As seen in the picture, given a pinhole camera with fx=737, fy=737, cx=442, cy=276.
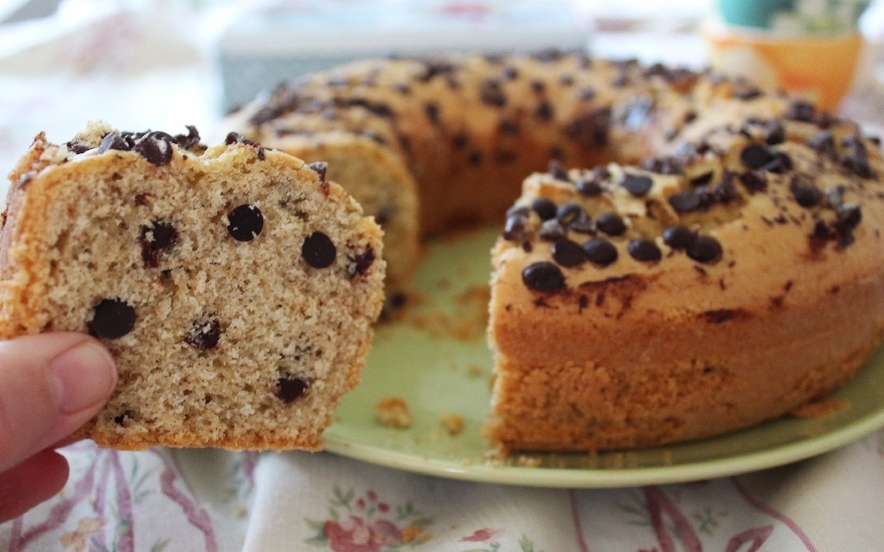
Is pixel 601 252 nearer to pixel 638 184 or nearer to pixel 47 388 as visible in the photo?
pixel 638 184

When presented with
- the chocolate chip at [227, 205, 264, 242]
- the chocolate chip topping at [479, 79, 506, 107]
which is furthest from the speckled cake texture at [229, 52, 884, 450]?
the chocolate chip topping at [479, 79, 506, 107]

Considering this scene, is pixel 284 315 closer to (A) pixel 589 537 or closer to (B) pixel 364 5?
(A) pixel 589 537

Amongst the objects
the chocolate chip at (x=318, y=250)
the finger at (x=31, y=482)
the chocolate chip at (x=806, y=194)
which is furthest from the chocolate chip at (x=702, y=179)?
the finger at (x=31, y=482)

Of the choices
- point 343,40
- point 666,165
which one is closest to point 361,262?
point 666,165

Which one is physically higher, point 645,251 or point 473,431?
point 645,251

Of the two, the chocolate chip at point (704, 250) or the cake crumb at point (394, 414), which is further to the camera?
the cake crumb at point (394, 414)

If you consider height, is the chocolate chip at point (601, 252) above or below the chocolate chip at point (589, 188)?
below

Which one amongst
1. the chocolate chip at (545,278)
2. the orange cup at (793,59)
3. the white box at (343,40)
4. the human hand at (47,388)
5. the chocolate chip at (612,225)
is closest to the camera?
the human hand at (47,388)

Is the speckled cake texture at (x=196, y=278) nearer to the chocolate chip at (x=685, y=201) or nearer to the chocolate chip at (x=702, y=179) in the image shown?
the chocolate chip at (x=685, y=201)
